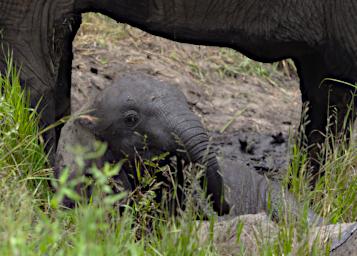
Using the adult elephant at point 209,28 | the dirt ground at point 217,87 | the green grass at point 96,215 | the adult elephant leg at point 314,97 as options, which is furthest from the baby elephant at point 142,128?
the dirt ground at point 217,87

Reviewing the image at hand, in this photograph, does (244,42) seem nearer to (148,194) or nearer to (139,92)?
(139,92)

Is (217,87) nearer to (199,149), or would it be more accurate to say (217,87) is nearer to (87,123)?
(87,123)

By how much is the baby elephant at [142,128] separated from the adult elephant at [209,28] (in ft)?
1.08

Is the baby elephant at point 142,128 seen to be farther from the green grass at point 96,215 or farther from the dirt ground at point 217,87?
the dirt ground at point 217,87

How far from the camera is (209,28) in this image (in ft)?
16.3

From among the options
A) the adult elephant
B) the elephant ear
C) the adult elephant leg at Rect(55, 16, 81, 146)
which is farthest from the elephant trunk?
the adult elephant leg at Rect(55, 16, 81, 146)

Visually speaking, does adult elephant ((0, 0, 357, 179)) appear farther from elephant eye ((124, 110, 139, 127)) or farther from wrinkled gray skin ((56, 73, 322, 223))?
elephant eye ((124, 110, 139, 127))

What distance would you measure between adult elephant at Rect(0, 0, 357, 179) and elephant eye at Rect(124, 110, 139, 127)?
0.54 metres

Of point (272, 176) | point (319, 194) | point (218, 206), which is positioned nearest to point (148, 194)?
point (218, 206)

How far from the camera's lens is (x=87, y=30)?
742 centimetres

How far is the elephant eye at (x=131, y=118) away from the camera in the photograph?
455 cm

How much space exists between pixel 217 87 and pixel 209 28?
241cm

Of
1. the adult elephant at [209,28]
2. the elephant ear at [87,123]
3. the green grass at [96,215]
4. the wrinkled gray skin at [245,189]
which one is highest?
the adult elephant at [209,28]

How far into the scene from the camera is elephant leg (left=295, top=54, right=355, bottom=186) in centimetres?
518
